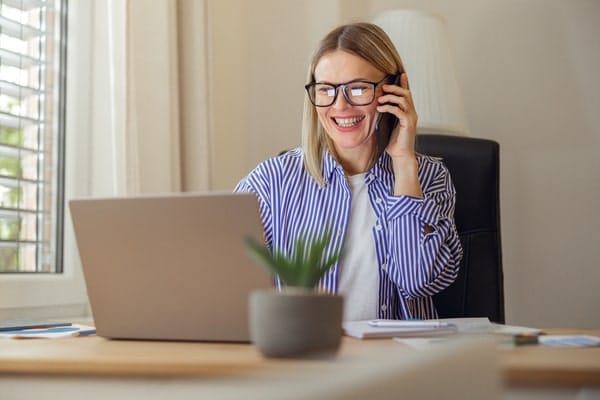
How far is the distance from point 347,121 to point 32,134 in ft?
2.86

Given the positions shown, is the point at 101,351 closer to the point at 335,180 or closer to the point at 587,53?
the point at 335,180

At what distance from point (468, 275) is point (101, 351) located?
1009 mm

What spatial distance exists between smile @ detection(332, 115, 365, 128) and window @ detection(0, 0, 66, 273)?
0.84 meters

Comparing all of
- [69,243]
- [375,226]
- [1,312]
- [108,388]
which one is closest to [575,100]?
[375,226]

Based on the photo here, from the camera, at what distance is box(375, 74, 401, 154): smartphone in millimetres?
1683

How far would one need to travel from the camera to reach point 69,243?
204 cm

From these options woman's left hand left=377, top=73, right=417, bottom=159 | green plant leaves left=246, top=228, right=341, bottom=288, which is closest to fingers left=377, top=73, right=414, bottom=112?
woman's left hand left=377, top=73, right=417, bottom=159

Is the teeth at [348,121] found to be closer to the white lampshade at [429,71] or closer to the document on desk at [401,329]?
the white lampshade at [429,71]

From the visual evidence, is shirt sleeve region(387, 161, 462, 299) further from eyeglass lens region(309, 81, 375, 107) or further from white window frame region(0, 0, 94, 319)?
white window frame region(0, 0, 94, 319)

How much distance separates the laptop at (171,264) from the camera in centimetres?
98

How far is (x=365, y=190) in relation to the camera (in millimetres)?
1678

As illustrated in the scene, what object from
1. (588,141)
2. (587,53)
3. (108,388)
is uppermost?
(587,53)

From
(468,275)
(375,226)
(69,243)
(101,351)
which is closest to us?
(101,351)

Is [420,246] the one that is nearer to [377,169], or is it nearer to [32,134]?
[377,169]
